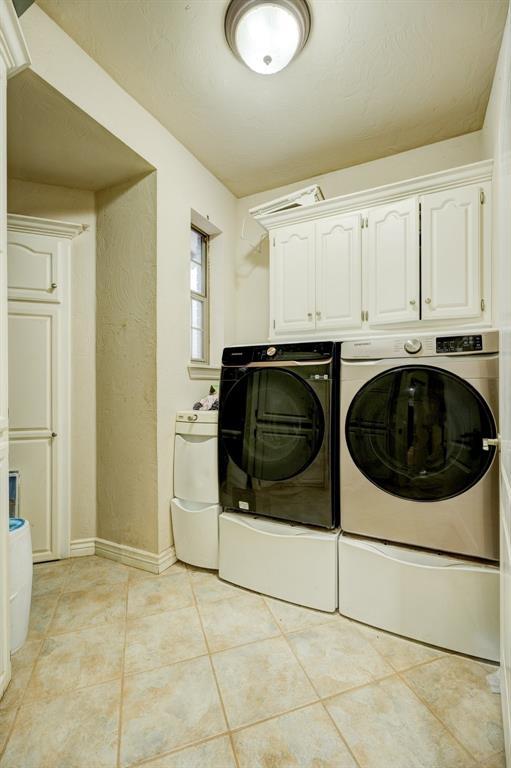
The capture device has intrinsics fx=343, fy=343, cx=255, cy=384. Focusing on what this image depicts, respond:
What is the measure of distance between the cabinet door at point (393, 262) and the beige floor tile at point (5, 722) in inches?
86.5

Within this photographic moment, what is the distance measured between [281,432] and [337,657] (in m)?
0.96

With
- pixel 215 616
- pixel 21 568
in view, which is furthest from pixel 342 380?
pixel 21 568

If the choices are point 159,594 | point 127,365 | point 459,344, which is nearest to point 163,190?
point 127,365

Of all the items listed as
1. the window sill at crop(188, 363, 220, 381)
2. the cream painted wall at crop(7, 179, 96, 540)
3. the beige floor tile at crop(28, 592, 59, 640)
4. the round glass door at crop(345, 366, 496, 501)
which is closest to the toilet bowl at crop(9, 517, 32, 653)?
the beige floor tile at crop(28, 592, 59, 640)

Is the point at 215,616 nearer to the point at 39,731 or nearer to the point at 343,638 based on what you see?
the point at 343,638

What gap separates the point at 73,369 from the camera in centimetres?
224

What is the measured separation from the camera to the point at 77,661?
1346mm

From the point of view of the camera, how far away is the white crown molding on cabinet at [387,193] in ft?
5.65

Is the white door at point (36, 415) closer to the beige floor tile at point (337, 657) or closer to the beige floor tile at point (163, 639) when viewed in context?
the beige floor tile at point (163, 639)

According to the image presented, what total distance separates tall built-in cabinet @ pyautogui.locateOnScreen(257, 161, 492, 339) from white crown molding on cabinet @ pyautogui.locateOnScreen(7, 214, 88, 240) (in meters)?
1.20

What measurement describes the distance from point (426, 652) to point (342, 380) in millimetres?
1178

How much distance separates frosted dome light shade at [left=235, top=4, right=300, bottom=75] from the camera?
4.57ft

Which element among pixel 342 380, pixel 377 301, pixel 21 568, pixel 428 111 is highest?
pixel 428 111

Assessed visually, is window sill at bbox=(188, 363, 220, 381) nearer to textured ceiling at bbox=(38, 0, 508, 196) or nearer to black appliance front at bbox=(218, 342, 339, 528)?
black appliance front at bbox=(218, 342, 339, 528)
